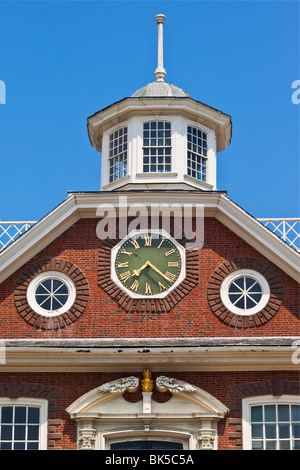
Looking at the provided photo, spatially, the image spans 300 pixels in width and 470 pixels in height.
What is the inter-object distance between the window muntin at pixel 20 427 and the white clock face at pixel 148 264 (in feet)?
13.2

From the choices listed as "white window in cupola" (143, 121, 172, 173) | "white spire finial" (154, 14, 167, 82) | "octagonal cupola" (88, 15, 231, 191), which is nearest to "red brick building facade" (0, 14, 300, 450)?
"octagonal cupola" (88, 15, 231, 191)

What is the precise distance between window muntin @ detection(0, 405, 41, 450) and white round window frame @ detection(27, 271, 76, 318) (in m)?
2.57

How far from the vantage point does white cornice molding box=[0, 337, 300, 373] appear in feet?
94.4

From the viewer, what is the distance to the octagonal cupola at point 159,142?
3381cm

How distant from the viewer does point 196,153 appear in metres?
34.5

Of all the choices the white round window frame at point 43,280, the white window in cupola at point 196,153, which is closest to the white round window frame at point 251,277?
the white round window frame at point 43,280

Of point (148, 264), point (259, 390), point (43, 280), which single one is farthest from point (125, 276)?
point (259, 390)

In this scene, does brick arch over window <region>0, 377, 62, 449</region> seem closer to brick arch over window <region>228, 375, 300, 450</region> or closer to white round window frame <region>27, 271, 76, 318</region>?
white round window frame <region>27, 271, 76, 318</region>

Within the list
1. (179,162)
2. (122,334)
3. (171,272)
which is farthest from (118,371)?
(179,162)

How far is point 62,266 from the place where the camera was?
30.7m
